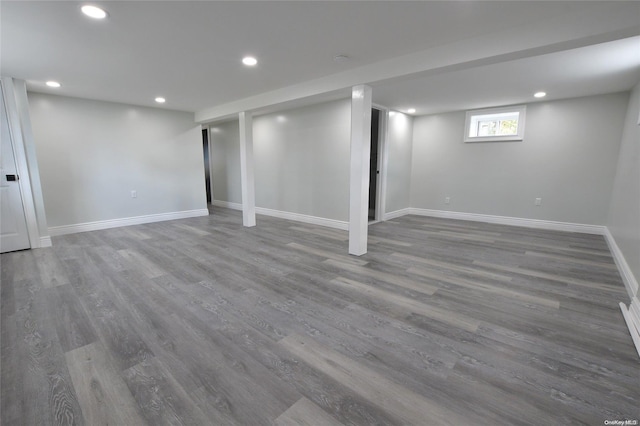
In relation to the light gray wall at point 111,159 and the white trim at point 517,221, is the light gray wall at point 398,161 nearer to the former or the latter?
the white trim at point 517,221

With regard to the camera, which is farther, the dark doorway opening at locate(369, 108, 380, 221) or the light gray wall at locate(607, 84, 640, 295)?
the dark doorway opening at locate(369, 108, 380, 221)

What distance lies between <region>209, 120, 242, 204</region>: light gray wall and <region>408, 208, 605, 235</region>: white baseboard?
14.6 ft

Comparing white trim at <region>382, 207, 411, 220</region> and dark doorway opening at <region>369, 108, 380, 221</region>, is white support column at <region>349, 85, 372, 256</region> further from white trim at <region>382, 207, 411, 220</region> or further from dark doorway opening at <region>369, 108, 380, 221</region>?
dark doorway opening at <region>369, 108, 380, 221</region>

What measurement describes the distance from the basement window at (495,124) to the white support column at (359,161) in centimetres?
335

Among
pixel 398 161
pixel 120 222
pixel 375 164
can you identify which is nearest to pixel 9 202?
pixel 120 222

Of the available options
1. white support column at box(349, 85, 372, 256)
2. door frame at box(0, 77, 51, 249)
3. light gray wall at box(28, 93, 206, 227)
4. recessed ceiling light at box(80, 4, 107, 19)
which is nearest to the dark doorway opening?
white support column at box(349, 85, 372, 256)

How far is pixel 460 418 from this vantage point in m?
1.23

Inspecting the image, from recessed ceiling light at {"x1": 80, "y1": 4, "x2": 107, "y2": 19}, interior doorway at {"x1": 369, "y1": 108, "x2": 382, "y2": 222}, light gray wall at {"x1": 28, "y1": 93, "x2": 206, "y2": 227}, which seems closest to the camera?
recessed ceiling light at {"x1": 80, "y1": 4, "x2": 107, "y2": 19}

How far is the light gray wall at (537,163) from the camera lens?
4.37 m

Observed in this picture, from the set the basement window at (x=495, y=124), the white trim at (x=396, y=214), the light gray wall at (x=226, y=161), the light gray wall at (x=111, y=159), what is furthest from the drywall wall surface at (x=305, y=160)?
the basement window at (x=495, y=124)

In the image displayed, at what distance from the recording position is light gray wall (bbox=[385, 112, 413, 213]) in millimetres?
5672

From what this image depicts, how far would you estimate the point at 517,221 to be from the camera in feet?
17.0

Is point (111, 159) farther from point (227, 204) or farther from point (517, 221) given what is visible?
point (517, 221)

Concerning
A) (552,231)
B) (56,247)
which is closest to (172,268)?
(56,247)
